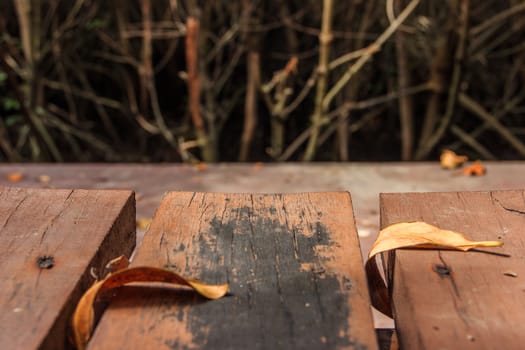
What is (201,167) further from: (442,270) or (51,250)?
(442,270)

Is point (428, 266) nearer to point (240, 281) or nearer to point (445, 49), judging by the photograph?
point (240, 281)

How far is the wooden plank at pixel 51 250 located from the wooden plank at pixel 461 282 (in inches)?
20.3

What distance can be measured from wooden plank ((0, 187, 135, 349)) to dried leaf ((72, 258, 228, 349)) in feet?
0.07

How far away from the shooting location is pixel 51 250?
1.29m

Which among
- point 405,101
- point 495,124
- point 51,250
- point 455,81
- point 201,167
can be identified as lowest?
point 495,124

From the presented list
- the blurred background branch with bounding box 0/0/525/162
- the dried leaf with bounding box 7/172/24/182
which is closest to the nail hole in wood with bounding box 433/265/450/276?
the dried leaf with bounding box 7/172/24/182

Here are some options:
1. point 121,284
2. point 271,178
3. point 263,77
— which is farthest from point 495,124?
point 121,284

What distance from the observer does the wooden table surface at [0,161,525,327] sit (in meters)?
3.03

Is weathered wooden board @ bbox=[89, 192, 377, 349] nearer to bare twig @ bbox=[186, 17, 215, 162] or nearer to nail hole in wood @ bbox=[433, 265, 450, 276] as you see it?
nail hole in wood @ bbox=[433, 265, 450, 276]

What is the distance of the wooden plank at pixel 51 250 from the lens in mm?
1066

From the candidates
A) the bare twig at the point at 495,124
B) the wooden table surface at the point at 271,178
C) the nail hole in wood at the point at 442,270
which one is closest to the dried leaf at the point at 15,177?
the wooden table surface at the point at 271,178

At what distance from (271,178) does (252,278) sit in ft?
6.68

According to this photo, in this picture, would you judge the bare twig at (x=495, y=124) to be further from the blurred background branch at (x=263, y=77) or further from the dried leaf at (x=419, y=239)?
the dried leaf at (x=419, y=239)

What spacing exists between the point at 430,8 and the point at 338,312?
12.6ft
